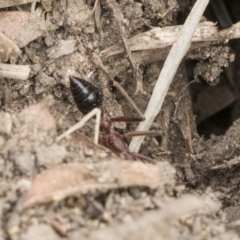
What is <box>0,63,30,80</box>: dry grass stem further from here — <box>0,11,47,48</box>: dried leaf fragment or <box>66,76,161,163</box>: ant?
<box>66,76,161,163</box>: ant

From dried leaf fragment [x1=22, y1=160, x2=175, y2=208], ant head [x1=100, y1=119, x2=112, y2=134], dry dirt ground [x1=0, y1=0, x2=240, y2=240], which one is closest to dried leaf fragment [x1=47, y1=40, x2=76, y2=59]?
dry dirt ground [x1=0, y1=0, x2=240, y2=240]

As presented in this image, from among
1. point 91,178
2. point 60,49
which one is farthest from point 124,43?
point 91,178

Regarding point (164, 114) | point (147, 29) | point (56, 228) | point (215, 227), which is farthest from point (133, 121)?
point (56, 228)

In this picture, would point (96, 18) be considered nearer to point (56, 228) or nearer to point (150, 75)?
point (150, 75)

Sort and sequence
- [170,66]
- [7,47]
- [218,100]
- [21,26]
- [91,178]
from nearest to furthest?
[91,178] → [7,47] → [21,26] → [170,66] → [218,100]

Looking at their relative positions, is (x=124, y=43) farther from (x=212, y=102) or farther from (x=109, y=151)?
(x=212, y=102)

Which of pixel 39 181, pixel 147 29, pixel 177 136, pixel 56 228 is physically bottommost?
pixel 177 136
